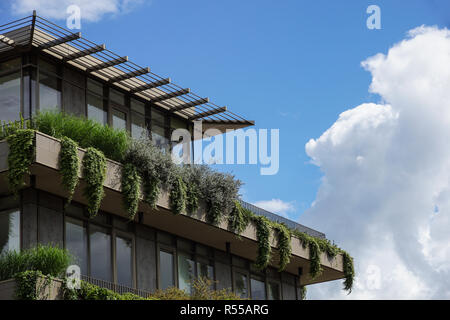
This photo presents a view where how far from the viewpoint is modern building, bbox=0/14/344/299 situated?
29562 millimetres

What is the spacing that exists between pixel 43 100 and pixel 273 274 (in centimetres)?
1307

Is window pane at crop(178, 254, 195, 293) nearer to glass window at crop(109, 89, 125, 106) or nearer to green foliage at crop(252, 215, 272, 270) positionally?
green foliage at crop(252, 215, 272, 270)

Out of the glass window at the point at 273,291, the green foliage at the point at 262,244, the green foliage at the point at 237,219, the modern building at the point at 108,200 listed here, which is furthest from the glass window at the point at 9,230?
the glass window at the point at 273,291

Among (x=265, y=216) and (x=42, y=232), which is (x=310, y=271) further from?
(x=42, y=232)

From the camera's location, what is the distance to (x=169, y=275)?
3419cm

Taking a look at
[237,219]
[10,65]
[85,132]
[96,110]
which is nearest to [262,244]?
[237,219]

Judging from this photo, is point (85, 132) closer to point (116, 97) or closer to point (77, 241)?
point (77, 241)

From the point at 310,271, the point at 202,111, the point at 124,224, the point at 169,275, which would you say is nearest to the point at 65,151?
the point at 124,224

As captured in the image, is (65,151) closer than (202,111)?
Yes

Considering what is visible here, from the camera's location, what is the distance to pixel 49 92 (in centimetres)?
3228

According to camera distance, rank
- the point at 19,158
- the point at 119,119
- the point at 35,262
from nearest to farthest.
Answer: the point at 19,158 < the point at 35,262 < the point at 119,119

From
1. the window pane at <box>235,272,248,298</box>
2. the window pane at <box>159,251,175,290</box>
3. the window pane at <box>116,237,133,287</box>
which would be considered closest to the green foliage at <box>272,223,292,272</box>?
the window pane at <box>235,272,248,298</box>

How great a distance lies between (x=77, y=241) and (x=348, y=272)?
14.5 metres
